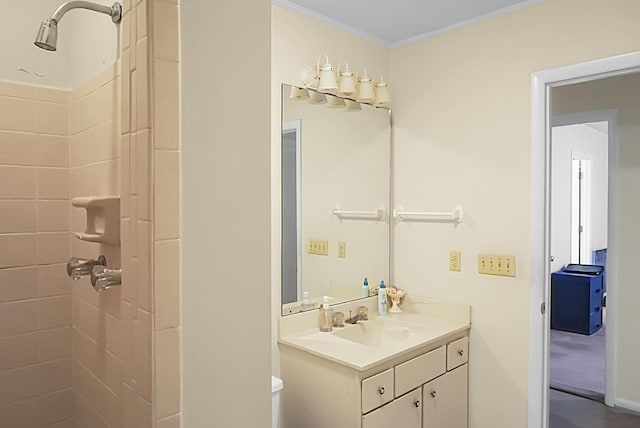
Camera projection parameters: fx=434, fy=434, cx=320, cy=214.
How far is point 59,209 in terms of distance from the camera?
63.0 inches

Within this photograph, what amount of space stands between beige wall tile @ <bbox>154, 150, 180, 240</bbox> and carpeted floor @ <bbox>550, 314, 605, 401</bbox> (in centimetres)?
372

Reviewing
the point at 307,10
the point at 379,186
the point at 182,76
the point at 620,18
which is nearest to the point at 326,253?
the point at 379,186

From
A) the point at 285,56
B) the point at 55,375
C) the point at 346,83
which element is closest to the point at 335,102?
the point at 346,83

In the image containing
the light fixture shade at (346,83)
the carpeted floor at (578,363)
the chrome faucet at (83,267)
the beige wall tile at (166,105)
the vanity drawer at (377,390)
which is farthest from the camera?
the carpeted floor at (578,363)

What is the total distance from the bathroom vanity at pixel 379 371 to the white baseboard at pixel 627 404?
1.60m

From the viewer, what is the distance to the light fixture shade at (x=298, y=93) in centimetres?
224

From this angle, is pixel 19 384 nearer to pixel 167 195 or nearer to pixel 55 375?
pixel 55 375

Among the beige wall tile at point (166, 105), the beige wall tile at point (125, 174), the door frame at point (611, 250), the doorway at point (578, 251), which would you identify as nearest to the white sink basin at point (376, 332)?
the beige wall tile at point (125, 174)

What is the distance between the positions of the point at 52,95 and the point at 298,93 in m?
1.12

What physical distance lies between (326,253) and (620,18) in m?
1.79

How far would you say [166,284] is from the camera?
2.91 feet

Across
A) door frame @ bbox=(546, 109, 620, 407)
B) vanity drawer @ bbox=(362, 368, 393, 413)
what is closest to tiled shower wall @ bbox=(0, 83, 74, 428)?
vanity drawer @ bbox=(362, 368, 393, 413)

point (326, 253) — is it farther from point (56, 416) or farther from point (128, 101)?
point (128, 101)

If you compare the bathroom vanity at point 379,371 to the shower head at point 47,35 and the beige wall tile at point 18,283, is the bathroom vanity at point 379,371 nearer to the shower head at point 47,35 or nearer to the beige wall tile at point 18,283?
the beige wall tile at point 18,283
